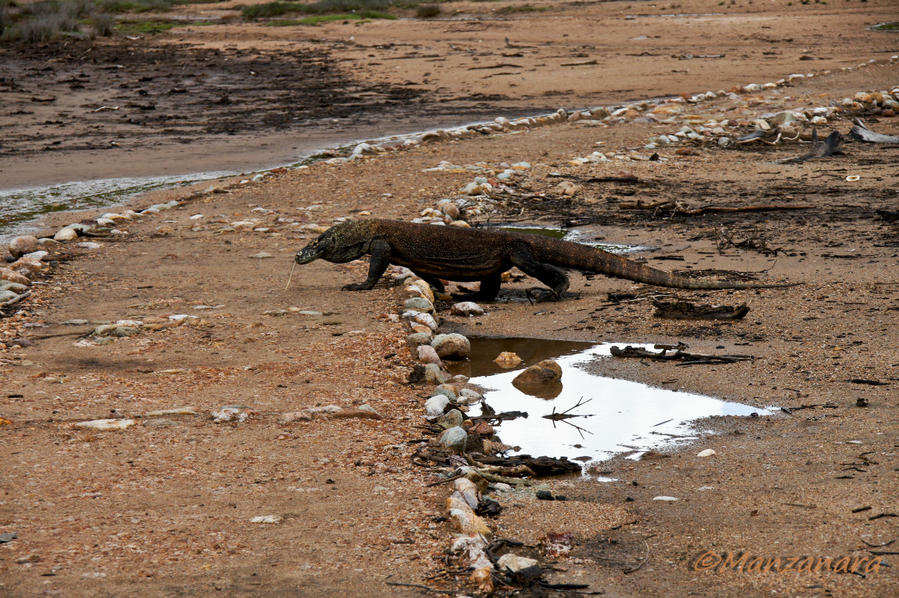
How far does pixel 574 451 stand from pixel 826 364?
1.87 meters

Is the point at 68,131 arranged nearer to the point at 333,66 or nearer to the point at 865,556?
the point at 333,66

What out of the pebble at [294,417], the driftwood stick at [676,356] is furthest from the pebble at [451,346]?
the pebble at [294,417]

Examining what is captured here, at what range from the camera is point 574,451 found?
5.18m

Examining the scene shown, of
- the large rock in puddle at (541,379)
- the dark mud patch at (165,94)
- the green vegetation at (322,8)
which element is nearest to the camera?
the large rock in puddle at (541,379)

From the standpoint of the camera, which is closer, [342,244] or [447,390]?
[447,390]

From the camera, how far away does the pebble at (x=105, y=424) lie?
16.4 feet

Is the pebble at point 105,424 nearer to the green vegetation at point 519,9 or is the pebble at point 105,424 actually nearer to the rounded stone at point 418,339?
the rounded stone at point 418,339

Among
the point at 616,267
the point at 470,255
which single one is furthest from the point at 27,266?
the point at 616,267

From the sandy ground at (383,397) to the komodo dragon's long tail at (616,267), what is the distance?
11cm

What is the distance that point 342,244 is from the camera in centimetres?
830

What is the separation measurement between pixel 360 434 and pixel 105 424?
123cm

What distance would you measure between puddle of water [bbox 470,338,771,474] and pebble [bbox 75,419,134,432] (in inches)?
72.2

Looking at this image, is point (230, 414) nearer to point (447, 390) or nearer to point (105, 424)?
point (105, 424)
